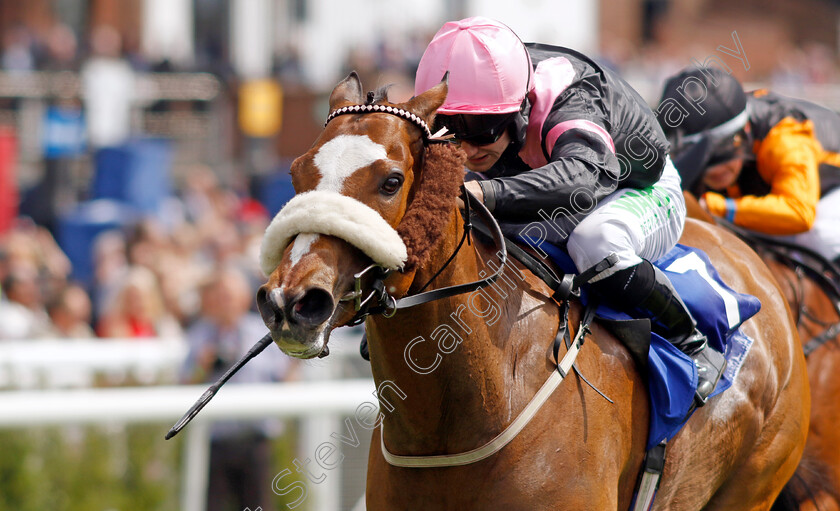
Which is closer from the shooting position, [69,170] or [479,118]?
[479,118]

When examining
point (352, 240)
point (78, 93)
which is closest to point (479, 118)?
point (352, 240)

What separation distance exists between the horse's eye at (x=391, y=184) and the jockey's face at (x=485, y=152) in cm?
63

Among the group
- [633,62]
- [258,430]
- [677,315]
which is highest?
[677,315]

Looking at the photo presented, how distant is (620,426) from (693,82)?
189cm

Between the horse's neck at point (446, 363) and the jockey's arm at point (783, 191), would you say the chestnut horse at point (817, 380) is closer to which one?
the jockey's arm at point (783, 191)

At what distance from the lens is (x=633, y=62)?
19.4 meters

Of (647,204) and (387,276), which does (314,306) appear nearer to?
(387,276)

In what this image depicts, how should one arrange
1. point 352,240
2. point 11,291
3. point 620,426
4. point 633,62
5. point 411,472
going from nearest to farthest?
point 352,240
point 411,472
point 620,426
point 11,291
point 633,62

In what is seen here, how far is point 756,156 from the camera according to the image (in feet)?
15.1

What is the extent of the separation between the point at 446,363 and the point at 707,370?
1067mm

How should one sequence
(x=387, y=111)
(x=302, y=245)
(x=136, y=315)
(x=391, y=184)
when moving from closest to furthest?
1. (x=302, y=245)
2. (x=391, y=184)
3. (x=387, y=111)
4. (x=136, y=315)

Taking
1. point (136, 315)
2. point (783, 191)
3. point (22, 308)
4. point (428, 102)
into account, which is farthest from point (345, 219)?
point (22, 308)

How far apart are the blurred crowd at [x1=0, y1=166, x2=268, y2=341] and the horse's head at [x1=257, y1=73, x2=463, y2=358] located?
3542mm

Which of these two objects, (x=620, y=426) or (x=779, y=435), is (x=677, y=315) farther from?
(x=779, y=435)
